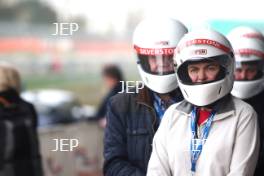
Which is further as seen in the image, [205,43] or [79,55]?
[79,55]

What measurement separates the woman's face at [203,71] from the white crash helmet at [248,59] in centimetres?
109

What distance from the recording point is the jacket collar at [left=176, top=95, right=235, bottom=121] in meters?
3.48

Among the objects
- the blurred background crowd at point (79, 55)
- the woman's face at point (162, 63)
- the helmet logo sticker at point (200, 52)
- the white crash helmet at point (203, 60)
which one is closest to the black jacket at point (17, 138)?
the blurred background crowd at point (79, 55)

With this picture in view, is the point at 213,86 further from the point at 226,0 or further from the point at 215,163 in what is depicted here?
the point at 226,0

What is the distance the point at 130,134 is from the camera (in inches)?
151

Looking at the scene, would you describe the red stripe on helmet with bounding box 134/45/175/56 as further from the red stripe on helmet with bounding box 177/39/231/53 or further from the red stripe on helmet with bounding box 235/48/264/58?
the red stripe on helmet with bounding box 235/48/264/58

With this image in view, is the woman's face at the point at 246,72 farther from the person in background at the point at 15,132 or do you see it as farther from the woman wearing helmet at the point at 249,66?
the person in background at the point at 15,132

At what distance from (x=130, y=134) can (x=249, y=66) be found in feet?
4.49

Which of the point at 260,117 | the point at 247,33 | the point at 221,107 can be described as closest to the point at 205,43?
the point at 221,107

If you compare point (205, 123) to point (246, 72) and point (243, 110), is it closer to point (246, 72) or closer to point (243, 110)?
point (243, 110)

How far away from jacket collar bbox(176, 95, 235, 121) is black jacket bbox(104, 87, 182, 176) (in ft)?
0.91

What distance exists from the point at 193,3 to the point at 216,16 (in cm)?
46

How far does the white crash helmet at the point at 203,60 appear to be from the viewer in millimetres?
3559

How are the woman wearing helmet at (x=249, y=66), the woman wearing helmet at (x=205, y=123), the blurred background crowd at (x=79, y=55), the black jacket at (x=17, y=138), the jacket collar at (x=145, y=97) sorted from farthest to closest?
the blurred background crowd at (x=79, y=55), the black jacket at (x=17, y=138), the woman wearing helmet at (x=249, y=66), the jacket collar at (x=145, y=97), the woman wearing helmet at (x=205, y=123)
